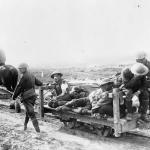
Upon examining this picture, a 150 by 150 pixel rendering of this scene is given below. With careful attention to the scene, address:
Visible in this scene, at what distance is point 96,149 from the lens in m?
7.00

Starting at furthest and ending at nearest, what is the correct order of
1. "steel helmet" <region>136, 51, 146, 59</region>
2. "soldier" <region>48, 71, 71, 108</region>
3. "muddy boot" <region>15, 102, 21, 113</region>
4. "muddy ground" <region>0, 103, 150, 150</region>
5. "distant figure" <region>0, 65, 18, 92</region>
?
1. "muddy boot" <region>15, 102, 21, 113</region>
2. "soldier" <region>48, 71, 71, 108</region>
3. "distant figure" <region>0, 65, 18, 92</region>
4. "steel helmet" <region>136, 51, 146, 59</region>
5. "muddy ground" <region>0, 103, 150, 150</region>

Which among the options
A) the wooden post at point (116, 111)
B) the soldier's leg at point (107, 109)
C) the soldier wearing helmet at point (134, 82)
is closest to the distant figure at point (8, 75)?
the soldier's leg at point (107, 109)

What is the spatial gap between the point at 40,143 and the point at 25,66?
2155mm

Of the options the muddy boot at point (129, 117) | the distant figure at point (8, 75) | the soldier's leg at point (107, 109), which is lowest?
the muddy boot at point (129, 117)

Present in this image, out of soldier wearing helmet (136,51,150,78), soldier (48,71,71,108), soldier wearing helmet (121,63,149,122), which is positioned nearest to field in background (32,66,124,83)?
soldier (48,71,71,108)

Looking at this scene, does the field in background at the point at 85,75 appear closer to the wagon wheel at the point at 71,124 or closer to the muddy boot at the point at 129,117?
the wagon wheel at the point at 71,124

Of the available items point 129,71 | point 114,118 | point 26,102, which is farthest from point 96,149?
point 26,102

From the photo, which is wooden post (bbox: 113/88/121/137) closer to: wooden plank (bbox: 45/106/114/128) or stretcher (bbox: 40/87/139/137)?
stretcher (bbox: 40/87/139/137)

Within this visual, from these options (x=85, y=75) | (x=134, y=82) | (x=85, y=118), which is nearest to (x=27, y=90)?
(x=85, y=118)

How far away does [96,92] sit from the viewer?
7855 mm

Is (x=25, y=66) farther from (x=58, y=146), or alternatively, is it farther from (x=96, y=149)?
(x=96, y=149)

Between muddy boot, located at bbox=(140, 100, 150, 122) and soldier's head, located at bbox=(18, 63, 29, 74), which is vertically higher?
soldier's head, located at bbox=(18, 63, 29, 74)

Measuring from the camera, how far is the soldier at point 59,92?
8.69 m

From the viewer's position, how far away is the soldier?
8688 millimetres
